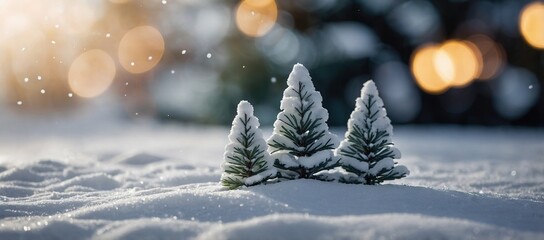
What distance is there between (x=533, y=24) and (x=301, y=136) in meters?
13.0

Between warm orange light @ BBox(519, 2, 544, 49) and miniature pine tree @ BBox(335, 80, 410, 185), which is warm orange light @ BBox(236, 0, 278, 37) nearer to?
warm orange light @ BBox(519, 2, 544, 49)

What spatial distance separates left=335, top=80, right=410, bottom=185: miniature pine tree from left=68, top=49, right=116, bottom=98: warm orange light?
1122 cm

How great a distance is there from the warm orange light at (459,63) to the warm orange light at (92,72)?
9.73m

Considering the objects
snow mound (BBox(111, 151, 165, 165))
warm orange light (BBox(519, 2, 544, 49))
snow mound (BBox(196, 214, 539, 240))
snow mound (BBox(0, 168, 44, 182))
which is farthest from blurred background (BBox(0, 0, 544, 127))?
snow mound (BBox(196, 214, 539, 240))

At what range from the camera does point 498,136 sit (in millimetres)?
10875

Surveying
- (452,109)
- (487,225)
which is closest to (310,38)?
(452,109)

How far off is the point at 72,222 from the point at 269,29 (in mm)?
12143

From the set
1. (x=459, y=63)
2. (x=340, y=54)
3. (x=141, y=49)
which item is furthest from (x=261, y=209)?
(x=459, y=63)

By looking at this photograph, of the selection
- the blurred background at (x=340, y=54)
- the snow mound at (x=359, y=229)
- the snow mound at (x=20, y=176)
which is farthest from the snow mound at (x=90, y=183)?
the blurred background at (x=340, y=54)

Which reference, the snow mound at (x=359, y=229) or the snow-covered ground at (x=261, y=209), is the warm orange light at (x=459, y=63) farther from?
the snow mound at (x=359, y=229)

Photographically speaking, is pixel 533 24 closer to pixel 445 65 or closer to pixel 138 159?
pixel 445 65

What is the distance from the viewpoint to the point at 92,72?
46.1 ft

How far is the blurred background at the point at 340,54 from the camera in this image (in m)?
13.4

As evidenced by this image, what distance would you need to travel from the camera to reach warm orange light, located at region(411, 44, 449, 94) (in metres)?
13.9
